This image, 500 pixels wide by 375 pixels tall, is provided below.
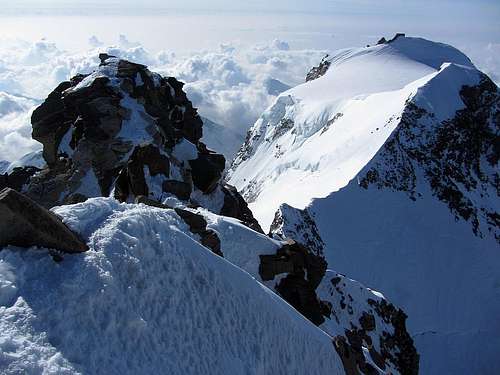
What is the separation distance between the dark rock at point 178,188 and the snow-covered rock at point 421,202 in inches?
611

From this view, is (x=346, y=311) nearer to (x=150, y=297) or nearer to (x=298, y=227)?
(x=150, y=297)

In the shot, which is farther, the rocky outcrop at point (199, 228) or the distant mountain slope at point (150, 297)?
the rocky outcrop at point (199, 228)

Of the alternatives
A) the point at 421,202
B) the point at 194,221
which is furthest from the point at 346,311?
the point at 421,202

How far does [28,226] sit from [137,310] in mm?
2894

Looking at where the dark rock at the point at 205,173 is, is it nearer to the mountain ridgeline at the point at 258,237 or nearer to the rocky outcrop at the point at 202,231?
the mountain ridgeline at the point at 258,237

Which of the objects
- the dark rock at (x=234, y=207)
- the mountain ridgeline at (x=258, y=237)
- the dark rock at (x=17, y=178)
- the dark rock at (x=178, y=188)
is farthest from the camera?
the dark rock at (x=17, y=178)

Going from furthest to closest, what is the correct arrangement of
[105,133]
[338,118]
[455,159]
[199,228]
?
[338,118] < [455,159] < [105,133] < [199,228]

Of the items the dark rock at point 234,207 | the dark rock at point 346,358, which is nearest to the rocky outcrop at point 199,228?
the dark rock at point 346,358

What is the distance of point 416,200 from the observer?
64.4 meters

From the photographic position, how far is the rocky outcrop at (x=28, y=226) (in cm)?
1019

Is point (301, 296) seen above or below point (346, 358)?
below

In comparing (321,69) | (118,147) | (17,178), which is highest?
(118,147)

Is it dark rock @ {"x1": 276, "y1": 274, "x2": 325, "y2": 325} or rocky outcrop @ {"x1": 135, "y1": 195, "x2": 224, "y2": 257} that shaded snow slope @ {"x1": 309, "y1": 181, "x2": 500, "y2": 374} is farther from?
rocky outcrop @ {"x1": 135, "y1": 195, "x2": 224, "y2": 257}

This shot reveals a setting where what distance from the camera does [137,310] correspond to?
428 inches
